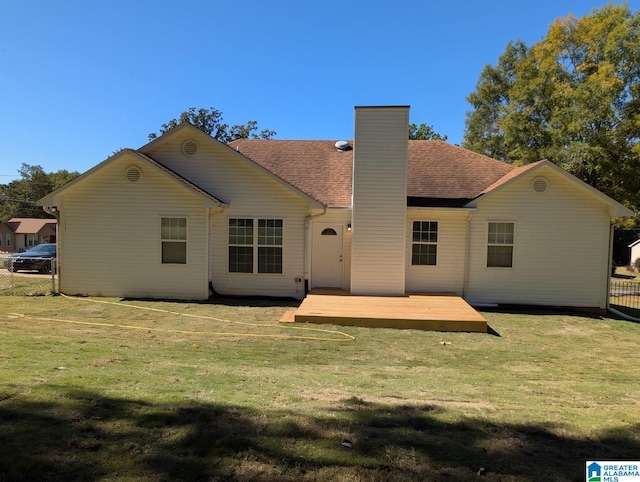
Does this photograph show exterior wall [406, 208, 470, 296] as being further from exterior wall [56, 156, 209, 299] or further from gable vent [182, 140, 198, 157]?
gable vent [182, 140, 198, 157]

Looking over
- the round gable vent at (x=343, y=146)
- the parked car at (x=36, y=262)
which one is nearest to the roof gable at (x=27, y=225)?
the parked car at (x=36, y=262)

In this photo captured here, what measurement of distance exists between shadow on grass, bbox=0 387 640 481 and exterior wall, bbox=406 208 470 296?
9.62 meters

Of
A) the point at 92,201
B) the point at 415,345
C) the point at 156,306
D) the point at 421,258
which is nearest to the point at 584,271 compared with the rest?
the point at 421,258

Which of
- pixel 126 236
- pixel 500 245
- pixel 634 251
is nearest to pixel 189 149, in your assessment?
pixel 126 236

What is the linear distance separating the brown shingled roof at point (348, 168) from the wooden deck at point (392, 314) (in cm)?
390

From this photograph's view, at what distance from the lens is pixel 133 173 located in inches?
491

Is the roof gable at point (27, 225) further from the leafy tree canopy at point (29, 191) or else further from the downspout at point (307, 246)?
the downspout at point (307, 246)

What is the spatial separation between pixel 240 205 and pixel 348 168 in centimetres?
484

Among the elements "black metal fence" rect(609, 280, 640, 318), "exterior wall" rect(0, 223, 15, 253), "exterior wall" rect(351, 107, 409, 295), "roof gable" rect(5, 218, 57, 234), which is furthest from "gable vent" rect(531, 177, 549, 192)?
"exterior wall" rect(0, 223, 15, 253)

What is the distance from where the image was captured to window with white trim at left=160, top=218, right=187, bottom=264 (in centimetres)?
1257

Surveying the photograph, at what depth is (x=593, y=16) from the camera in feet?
71.1

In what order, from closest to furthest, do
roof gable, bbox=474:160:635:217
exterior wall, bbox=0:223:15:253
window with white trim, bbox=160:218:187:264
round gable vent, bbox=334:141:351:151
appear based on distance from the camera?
roof gable, bbox=474:160:635:217, window with white trim, bbox=160:218:187:264, round gable vent, bbox=334:141:351:151, exterior wall, bbox=0:223:15:253

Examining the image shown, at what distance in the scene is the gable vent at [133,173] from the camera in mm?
12414

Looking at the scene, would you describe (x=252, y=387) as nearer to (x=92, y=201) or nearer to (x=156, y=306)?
(x=156, y=306)
